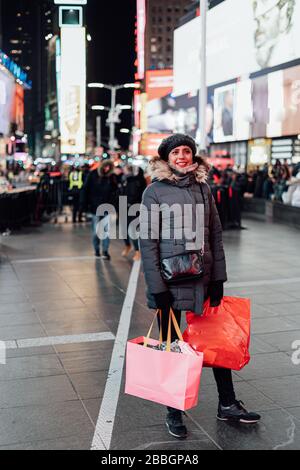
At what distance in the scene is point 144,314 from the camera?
8.03 metres

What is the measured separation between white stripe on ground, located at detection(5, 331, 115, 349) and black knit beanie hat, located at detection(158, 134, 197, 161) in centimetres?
274

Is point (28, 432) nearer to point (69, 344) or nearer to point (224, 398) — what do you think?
point (224, 398)

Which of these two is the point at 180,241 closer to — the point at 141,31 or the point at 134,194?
the point at 134,194

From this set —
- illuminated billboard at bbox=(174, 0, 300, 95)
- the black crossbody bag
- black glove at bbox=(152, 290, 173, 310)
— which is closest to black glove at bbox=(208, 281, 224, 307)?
the black crossbody bag

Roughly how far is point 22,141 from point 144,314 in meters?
92.1

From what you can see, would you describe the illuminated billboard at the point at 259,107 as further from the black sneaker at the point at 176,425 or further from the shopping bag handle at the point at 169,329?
the black sneaker at the point at 176,425

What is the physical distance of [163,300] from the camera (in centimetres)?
451

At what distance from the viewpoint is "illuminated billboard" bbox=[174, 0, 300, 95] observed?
87.6 ft

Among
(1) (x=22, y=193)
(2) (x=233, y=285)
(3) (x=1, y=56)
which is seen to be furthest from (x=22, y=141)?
(2) (x=233, y=285)

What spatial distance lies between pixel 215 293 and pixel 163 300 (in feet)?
1.32

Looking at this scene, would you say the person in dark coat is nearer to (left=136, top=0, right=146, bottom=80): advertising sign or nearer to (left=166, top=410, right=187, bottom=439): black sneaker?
(left=166, top=410, right=187, bottom=439): black sneaker

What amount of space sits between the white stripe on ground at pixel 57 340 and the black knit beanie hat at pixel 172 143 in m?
2.74

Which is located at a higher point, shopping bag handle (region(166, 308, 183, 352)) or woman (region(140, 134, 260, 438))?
woman (region(140, 134, 260, 438))
